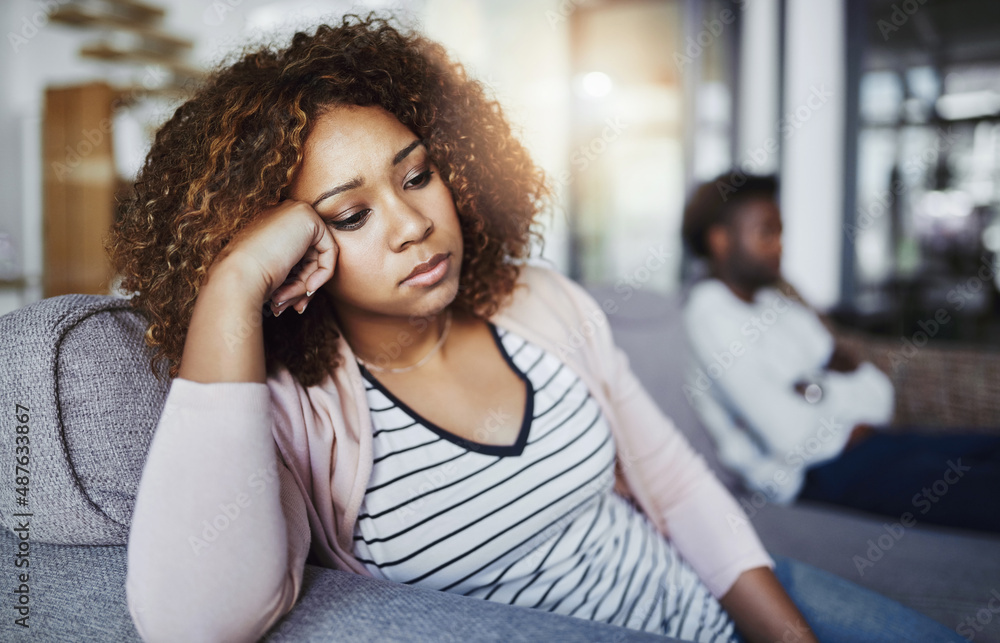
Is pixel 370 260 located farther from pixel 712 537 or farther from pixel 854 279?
pixel 854 279

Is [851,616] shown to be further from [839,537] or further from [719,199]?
[719,199]

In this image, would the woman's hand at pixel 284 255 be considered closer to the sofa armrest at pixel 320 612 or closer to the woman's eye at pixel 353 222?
the woman's eye at pixel 353 222

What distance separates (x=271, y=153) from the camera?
77cm

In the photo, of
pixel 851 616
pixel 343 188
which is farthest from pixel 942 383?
pixel 343 188

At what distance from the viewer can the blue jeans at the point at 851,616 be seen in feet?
3.02

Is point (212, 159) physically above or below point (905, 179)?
below

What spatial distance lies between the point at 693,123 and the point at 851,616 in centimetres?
371

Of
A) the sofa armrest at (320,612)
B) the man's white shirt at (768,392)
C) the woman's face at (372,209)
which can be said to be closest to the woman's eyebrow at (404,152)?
the woman's face at (372,209)

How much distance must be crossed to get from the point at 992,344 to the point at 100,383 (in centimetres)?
490

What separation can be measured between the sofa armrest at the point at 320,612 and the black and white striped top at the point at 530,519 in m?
0.13

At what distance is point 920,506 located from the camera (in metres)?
1.58

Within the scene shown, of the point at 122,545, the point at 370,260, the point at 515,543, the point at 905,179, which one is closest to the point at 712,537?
the point at 515,543

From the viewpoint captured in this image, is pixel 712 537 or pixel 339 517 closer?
pixel 339 517

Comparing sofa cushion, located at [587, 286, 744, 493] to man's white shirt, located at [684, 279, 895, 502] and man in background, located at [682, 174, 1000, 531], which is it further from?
man in background, located at [682, 174, 1000, 531]
